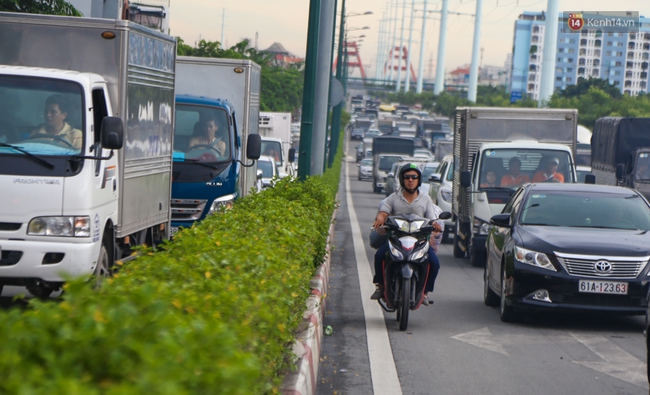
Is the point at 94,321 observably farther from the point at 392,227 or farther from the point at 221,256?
the point at 392,227

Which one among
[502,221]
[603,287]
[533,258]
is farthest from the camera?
[502,221]

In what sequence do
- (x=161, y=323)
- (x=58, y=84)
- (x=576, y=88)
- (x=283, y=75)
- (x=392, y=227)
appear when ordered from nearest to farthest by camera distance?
(x=161, y=323) → (x=58, y=84) → (x=392, y=227) → (x=283, y=75) → (x=576, y=88)

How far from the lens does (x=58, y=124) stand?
8852 mm

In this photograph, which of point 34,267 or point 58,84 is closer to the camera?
point 34,267

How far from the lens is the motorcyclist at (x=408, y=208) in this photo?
386 inches

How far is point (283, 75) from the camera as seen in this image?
200 ft

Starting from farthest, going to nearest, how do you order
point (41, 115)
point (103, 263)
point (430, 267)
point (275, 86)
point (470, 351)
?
point (275, 86) → point (430, 267) → point (103, 263) → point (41, 115) → point (470, 351)

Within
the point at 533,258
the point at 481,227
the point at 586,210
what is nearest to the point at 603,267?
the point at 533,258

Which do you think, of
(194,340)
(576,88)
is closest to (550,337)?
(194,340)

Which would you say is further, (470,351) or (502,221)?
(502,221)

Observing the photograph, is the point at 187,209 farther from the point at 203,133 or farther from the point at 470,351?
the point at 470,351

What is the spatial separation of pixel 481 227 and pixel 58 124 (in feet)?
30.9

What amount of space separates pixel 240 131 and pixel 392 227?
6.95m

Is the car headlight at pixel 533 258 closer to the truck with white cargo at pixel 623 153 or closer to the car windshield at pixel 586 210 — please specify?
the car windshield at pixel 586 210
